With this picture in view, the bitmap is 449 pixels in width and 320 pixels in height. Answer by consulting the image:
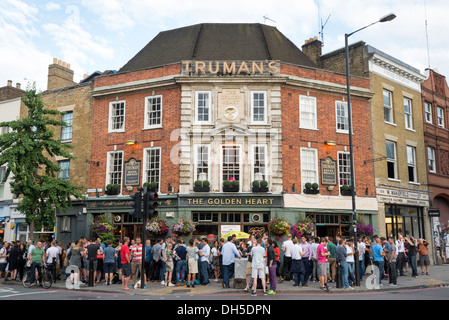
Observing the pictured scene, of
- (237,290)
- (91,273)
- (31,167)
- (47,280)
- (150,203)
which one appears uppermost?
(31,167)

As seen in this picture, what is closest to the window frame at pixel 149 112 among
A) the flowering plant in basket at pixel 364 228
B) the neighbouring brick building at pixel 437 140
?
the flowering plant in basket at pixel 364 228

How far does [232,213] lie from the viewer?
2147cm

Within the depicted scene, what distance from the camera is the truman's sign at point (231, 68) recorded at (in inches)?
869

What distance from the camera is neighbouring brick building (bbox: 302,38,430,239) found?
24.7 metres

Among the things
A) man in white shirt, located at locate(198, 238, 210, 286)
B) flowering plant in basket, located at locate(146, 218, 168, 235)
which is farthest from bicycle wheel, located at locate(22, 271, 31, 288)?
man in white shirt, located at locate(198, 238, 210, 286)

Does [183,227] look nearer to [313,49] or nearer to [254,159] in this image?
[254,159]

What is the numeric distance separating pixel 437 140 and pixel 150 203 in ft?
77.0

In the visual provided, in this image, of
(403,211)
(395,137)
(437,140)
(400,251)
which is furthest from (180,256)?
(437,140)

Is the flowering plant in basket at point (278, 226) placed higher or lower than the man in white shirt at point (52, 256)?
higher

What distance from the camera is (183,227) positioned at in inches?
794

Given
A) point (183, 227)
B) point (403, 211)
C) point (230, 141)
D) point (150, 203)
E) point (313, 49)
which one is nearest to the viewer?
point (150, 203)

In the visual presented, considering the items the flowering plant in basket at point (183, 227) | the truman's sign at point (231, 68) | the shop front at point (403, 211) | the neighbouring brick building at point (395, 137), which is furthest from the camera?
the neighbouring brick building at point (395, 137)

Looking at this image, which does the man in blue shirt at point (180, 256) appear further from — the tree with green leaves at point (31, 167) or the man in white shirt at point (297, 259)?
the tree with green leaves at point (31, 167)

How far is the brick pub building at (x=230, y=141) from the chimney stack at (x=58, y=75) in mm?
5979
